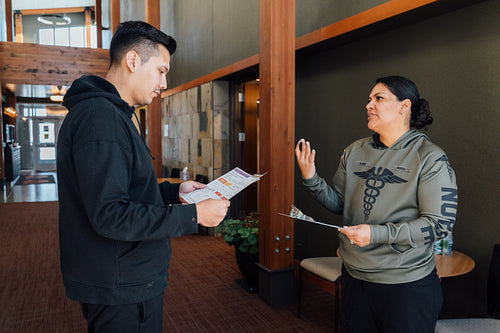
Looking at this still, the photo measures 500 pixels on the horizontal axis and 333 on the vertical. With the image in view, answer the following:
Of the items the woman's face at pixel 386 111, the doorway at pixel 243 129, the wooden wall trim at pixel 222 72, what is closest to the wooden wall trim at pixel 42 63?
the wooden wall trim at pixel 222 72

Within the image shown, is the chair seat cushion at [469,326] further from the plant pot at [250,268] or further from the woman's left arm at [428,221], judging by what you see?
the plant pot at [250,268]

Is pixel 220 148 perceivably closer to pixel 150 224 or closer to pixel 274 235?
pixel 274 235

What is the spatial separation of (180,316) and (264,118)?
1.85 meters

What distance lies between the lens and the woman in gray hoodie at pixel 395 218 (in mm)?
1574

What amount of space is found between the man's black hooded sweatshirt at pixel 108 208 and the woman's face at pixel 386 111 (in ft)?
3.41

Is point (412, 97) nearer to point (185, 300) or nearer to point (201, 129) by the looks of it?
point (185, 300)

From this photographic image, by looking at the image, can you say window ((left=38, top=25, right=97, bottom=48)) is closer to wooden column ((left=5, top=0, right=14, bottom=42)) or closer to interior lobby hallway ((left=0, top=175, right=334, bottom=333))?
wooden column ((left=5, top=0, right=14, bottom=42))

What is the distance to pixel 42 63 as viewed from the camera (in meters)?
9.05

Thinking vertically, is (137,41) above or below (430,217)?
above

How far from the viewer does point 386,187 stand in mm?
1687

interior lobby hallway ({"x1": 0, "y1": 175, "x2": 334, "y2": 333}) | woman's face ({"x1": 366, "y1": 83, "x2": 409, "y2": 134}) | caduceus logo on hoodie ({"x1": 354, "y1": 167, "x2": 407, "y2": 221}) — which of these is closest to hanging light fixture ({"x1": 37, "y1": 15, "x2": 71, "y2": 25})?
interior lobby hallway ({"x1": 0, "y1": 175, "x2": 334, "y2": 333})

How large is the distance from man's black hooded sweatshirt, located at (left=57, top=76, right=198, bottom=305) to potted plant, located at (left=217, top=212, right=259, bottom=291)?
7.74 feet

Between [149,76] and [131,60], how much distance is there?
81 mm

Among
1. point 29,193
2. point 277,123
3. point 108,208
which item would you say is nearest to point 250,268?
point 277,123
